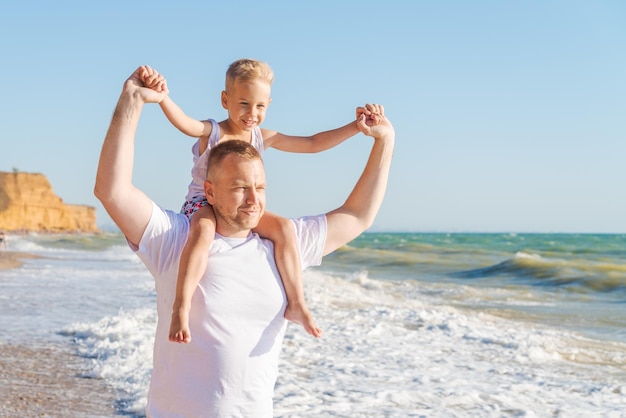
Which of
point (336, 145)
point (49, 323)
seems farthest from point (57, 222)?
point (336, 145)

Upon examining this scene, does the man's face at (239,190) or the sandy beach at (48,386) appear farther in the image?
the sandy beach at (48,386)

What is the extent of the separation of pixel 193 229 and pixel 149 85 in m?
0.42

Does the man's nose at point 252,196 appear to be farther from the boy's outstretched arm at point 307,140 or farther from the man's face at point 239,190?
the boy's outstretched arm at point 307,140

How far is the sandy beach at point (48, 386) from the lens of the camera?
18.9 ft

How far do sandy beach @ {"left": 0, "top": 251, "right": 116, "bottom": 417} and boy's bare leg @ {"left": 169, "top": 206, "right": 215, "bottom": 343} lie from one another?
12.7 ft

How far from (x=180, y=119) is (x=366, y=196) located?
959 millimetres

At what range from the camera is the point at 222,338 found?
215 centimetres

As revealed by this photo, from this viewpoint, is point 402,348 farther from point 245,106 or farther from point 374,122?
point 374,122

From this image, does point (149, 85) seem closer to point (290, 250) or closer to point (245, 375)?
point (290, 250)

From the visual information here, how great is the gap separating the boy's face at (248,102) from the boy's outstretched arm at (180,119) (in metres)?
0.16

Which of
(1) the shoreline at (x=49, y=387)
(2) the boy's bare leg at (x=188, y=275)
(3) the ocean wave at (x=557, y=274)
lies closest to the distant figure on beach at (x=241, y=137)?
(2) the boy's bare leg at (x=188, y=275)

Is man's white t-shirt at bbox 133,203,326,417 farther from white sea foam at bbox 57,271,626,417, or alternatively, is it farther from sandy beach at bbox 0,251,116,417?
sandy beach at bbox 0,251,116,417

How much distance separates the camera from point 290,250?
7.57 ft

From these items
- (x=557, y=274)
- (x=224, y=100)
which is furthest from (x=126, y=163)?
(x=557, y=274)
